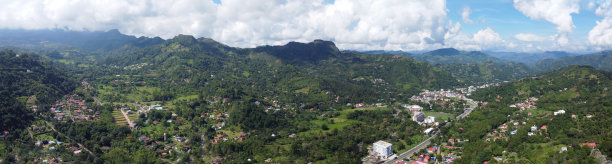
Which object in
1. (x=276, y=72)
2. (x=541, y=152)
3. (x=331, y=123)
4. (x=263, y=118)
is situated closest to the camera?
(x=541, y=152)

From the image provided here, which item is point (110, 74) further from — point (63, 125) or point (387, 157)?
point (387, 157)

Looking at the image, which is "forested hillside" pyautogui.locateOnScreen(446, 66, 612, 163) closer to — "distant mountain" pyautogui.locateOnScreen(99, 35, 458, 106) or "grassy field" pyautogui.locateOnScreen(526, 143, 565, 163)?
"grassy field" pyautogui.locateOnScreen(526, 143, 565, 163)

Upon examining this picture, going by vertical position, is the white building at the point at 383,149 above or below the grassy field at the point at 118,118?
below

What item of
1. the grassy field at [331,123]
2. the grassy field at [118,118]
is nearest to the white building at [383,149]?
the grassy field at [331,123]

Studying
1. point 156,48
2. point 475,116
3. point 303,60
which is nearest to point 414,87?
point 475,116

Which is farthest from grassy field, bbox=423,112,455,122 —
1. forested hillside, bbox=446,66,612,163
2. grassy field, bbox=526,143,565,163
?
grassy field, bbox=526,143,565,163

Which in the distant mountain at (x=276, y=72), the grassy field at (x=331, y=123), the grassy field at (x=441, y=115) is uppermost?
the distant mountain at (x=276, y=72)

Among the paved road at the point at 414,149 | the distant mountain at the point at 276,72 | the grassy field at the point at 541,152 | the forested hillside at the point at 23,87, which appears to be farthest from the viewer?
the distant mountain at the point at 276,72

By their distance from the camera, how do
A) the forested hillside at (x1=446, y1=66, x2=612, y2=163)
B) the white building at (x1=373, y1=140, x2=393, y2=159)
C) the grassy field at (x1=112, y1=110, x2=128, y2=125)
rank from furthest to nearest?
the grassy field at (x1=112, y1=110, x2=128, y2=125) < the white building at (x1=373, y1=140, x2=393, y2=159) < the forested hillside at (x1=446, y1=66, x2=612, y2=163)

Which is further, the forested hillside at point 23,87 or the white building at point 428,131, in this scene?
the white building at point 428,131

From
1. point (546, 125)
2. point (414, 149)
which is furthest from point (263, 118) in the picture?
point (546, 125)

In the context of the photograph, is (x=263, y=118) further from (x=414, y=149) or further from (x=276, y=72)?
(x=276, y=72)

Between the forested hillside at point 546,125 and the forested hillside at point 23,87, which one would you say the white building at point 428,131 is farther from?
the forested hillside at point 23,87
